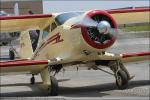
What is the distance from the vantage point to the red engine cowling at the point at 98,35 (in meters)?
11.1

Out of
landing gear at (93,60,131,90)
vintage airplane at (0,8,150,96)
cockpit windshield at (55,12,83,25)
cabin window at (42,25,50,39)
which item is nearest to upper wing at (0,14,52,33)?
vintage airplane at (0,8,150,96)

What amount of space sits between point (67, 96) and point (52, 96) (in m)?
0.37

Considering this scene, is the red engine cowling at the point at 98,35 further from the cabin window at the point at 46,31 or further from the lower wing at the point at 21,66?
the cabin window at the point at 46,31

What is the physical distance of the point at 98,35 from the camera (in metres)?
11.1

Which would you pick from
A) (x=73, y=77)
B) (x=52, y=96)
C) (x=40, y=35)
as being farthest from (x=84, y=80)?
(x=52, y=96)

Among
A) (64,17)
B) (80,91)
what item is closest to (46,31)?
(64,17)

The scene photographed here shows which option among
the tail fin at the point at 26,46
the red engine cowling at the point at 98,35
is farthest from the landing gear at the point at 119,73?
the tail fin at the point at 26,46

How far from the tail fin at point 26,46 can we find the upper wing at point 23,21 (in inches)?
41.7

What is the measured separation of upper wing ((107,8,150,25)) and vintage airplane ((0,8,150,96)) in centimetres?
41

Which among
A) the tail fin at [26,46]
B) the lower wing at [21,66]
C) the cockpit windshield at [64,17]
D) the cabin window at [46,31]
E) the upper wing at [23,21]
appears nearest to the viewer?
the lower wing at [21,66]

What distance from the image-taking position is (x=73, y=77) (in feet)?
50.3

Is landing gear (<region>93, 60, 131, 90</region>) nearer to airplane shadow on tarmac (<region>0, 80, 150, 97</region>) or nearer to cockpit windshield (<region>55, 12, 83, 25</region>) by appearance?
airplane shadow on tarmac (<region>0, 80, 150, 97</region>)

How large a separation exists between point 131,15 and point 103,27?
3717 millimetres

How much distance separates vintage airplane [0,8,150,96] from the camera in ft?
36.5
